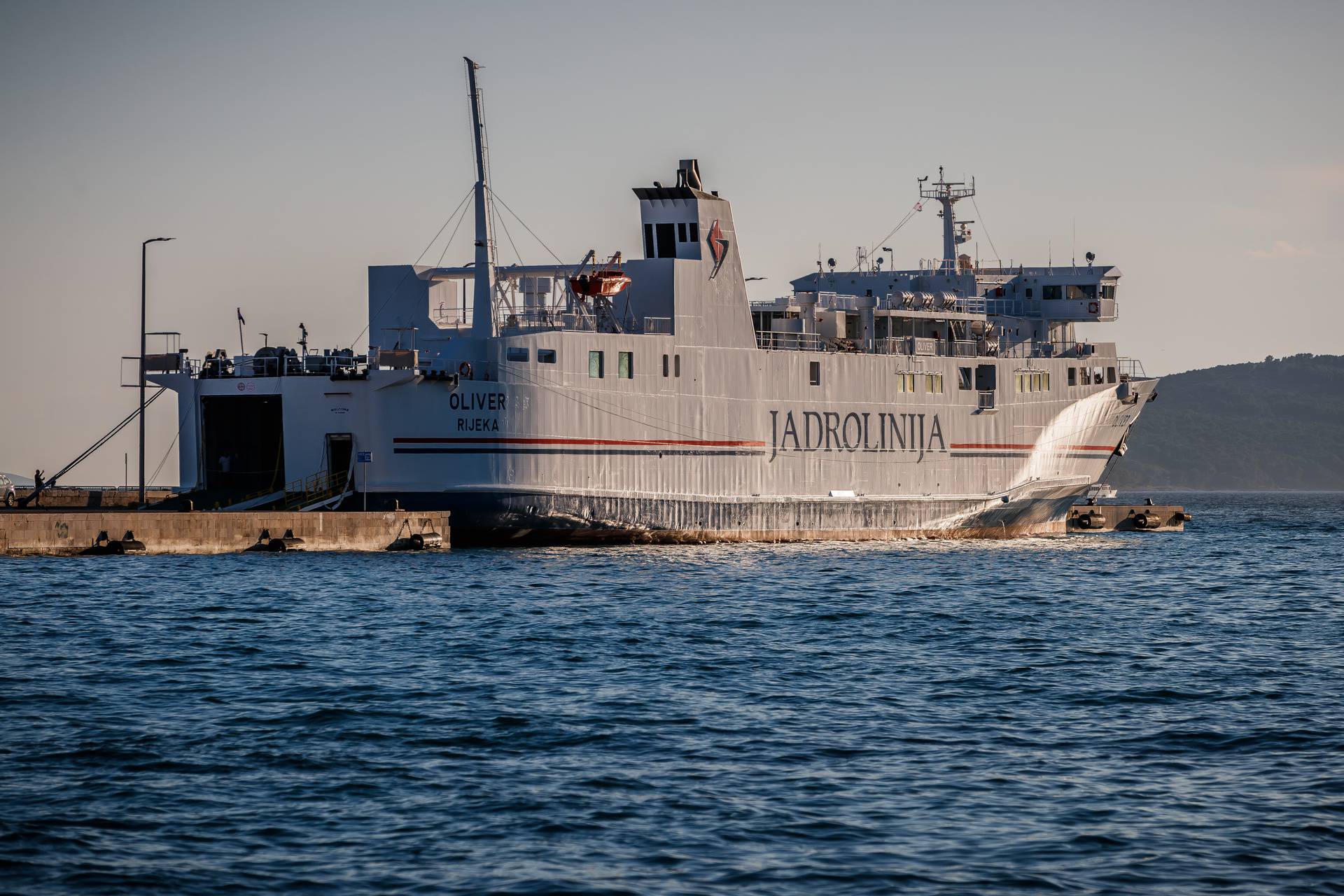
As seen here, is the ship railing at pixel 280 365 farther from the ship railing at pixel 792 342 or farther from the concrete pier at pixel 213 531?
the ship railing at pixel 792 342

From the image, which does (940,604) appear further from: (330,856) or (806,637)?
(330,856)

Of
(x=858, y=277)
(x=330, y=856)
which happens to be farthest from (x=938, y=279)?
(x=330, y=856)

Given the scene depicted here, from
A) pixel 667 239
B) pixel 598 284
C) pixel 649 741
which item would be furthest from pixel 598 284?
pixel 649 741

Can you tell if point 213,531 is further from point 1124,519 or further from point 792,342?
point 1124,519

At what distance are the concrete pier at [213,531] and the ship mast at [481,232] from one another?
703 cm

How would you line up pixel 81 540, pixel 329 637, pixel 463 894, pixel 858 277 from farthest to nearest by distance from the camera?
pixel 858 277, pixel 81 540, pixel 329 637, pixel 463 894

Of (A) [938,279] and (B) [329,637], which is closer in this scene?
(B) [329,637]

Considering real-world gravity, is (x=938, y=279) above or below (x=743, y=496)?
above

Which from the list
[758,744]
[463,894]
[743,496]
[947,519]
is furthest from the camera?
[947,519]

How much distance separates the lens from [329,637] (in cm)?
2767

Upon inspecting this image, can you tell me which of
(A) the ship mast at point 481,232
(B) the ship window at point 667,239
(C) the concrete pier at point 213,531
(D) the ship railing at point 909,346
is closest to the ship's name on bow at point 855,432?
(D) the ship railing at point 909,346

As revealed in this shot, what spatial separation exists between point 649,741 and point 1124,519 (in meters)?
62.5

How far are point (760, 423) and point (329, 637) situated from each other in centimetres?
2679

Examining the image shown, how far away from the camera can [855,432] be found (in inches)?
2197
